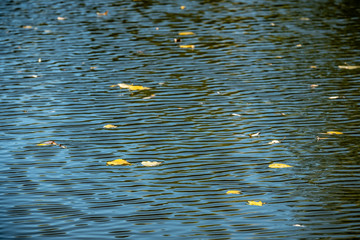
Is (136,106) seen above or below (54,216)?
below

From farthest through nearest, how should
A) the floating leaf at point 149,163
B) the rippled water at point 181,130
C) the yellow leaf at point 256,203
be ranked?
the floating leaf at point 149,163 < the yellow leaf at point 256,203 < the rippled water at point 181,130

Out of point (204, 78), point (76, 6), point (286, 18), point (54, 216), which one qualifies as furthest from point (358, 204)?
point (76, 6)

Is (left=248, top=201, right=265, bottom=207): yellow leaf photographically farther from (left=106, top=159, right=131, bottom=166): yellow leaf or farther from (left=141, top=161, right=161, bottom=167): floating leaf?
(left=106, top=159, right=131, bottom=166): yellow leaf

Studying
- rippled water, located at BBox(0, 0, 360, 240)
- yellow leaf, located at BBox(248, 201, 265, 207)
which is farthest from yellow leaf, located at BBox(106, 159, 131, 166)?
yellow leaf, located at BBox(248, 201, 265, 207)


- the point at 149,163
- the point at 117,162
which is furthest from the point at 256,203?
the point at 117,162

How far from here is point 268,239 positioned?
195 inches

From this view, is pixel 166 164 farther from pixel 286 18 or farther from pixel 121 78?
pixel 286 18

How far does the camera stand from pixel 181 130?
765 cm

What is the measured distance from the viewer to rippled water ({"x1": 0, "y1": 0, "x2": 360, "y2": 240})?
17.6 feet

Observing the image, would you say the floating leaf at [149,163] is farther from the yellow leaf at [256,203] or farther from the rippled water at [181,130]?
the yellow leaf at [256,203]

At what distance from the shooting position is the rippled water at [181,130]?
5.37 m

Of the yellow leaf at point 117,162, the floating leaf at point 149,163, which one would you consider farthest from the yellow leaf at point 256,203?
the yellow leaf at point 117,162

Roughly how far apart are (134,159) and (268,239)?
2088 mm

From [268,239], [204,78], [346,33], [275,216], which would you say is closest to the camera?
[268,239]
